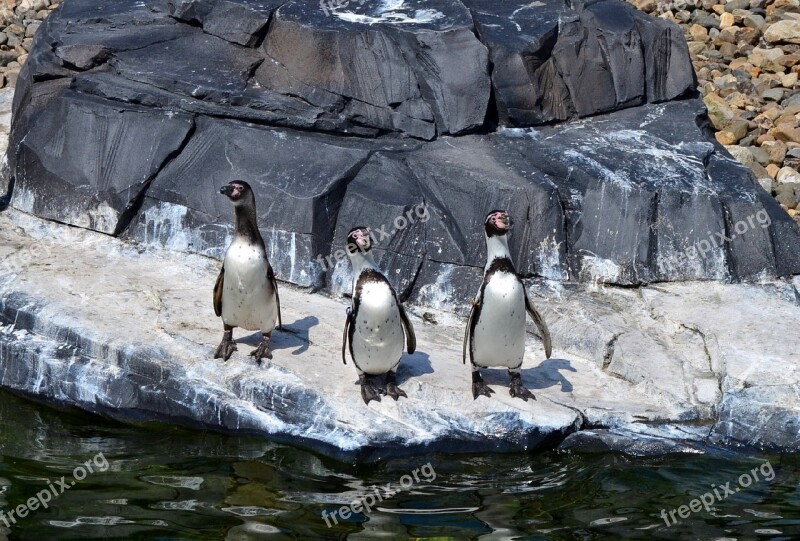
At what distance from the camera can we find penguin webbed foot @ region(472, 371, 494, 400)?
6.66m

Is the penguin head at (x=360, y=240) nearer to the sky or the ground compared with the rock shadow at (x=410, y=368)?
nearer to the sky

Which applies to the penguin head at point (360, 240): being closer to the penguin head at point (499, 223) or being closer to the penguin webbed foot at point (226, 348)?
the penguin head at point (499, 223)

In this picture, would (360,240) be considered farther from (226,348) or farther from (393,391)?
(226,348)

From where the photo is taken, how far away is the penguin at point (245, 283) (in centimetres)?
→ 677

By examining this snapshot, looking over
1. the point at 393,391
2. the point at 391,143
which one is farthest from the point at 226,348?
the point at 391,143

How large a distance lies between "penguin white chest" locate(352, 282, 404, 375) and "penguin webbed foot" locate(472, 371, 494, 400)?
454 millimetres

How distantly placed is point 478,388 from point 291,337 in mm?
1243

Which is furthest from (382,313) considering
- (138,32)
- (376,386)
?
(138,32)

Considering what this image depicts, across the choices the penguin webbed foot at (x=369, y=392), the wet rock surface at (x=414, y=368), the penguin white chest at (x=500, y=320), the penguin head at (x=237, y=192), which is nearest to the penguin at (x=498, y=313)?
the penguin white chest at (x=500, y=320)

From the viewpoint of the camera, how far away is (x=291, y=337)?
7215 millimetres

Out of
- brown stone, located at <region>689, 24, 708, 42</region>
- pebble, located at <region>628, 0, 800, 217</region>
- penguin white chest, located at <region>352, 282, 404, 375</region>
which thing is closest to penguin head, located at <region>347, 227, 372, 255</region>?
penguin white chest, located at <region>352, 282, 404, 375</region>

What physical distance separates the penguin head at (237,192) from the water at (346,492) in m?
1.33

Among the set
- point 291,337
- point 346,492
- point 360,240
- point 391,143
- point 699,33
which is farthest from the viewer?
point 699,33

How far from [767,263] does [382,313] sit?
118 inches
